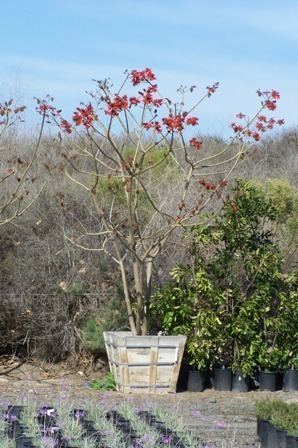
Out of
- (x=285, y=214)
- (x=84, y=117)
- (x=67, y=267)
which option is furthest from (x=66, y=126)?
(x=285, y=214)

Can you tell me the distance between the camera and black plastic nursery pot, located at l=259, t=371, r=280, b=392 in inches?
405

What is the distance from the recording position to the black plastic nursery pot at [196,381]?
1029cm

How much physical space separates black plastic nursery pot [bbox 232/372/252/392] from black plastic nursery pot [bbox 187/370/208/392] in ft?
1.06

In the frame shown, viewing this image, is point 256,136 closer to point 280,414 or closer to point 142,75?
point 142,75

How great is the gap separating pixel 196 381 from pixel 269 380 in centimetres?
75

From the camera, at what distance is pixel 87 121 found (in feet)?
31.1

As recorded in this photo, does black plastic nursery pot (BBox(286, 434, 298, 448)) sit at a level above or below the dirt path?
above

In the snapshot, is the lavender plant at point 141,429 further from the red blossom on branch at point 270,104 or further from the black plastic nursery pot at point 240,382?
the red blossom on branch at point 270,104

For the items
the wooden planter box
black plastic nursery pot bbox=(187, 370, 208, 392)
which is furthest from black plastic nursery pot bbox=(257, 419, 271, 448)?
black plastic nursery pot bbox=(187, 370, 208, 392)

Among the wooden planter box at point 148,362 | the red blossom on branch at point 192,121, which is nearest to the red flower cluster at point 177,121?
the red blossom on branch at point 192,121

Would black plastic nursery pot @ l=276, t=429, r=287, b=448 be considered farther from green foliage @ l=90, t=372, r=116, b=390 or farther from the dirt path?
green foliage @ l=90, t=372, r=116, b=390

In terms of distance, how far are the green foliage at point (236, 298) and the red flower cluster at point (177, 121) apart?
1.28 m

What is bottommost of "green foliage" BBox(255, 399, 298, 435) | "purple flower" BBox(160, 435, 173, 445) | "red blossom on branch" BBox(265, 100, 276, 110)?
"purple flower" BBox(160, 435, 173, 445)

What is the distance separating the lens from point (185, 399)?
32.1ft
